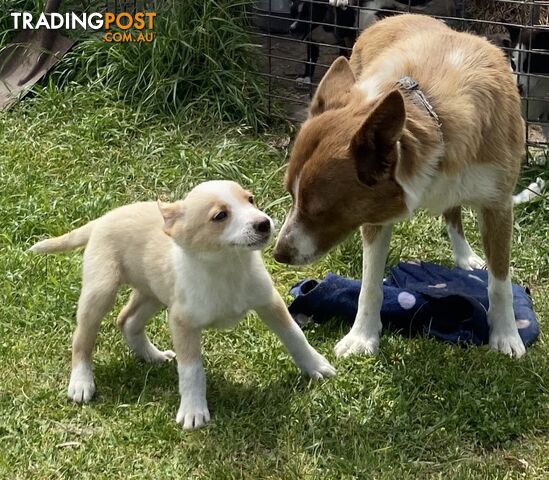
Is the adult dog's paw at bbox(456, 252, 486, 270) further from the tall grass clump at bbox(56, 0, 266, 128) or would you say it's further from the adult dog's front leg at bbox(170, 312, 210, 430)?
the tall grass clump at bbox(56, 0, 266, 128)

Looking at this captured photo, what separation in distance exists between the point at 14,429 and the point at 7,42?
4.81 m

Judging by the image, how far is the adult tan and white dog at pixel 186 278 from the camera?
11.0ft

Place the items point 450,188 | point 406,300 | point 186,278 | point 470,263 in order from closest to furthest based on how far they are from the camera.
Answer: point 186,278
point 450,188
point 406,300
point 470,263

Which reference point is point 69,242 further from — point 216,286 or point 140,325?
point 216,286

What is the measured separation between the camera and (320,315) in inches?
173

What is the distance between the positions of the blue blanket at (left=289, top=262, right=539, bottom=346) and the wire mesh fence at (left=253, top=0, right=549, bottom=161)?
5.93 feet

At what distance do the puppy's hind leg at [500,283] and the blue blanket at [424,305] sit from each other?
96 millimetres

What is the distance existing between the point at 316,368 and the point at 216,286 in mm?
649

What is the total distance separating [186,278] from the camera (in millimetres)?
3494

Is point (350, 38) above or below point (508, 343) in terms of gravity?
above

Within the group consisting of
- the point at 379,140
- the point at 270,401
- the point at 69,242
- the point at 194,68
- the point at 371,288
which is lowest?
the point at 270,401

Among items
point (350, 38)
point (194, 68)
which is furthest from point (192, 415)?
point (350, 38)

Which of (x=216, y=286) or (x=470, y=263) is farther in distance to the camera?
(x=470, y=263)
